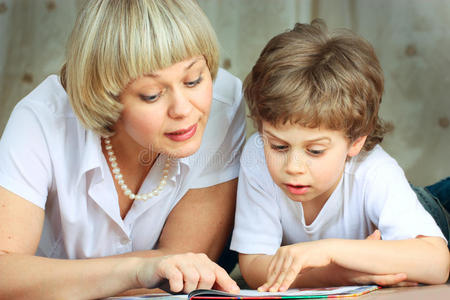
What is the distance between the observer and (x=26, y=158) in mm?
1383

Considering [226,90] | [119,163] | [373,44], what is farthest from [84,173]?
[373,44]

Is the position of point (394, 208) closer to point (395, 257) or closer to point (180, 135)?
point (395, 257)

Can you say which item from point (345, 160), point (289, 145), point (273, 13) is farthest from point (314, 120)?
point (273, 13)

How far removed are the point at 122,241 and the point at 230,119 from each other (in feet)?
1.29

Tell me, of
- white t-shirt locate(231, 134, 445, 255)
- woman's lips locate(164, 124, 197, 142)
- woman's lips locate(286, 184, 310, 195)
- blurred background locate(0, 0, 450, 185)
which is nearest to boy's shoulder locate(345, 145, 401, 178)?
white t-shirt locate(231, 134, 445, 255)

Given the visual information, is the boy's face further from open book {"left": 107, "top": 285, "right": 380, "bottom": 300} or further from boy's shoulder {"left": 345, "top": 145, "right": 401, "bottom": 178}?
open book {"left": 107, "top": 285, "right": 380, "bottom": 300}

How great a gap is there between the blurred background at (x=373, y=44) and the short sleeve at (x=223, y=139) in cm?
63

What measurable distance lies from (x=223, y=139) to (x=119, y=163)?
0.87 feet

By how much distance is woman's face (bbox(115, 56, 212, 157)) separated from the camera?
1.33 meters

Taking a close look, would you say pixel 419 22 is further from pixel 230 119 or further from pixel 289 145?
pixel 289 145

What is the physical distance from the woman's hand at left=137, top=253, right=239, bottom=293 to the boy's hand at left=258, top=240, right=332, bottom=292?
0.09 meters

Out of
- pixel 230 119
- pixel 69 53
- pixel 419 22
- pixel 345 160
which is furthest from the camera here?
pixel 419 22

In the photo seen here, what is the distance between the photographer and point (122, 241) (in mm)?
1552

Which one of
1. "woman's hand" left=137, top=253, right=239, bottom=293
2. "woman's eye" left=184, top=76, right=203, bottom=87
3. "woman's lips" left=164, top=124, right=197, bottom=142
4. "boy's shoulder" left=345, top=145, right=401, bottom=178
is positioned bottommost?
"woman's hand" left=137, top=253, right=239, bottom=293
